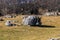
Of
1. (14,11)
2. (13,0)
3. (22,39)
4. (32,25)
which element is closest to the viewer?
(22,39)

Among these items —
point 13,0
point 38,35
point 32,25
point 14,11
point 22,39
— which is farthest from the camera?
point 13,0

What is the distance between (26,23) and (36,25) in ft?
5.13

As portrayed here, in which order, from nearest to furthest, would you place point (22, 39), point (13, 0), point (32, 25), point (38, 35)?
point (22, 39)
point (38, 35)
point (32, 25)
point (13, 0)

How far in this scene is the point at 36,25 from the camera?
35.7 meters

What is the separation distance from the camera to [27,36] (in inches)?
1065

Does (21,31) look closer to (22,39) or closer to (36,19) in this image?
(22,39)

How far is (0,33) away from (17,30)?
269 cm

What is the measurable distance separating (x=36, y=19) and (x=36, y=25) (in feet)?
3.71

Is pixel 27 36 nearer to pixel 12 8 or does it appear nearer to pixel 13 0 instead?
pixel 12 8

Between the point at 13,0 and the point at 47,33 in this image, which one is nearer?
the point at 47,33

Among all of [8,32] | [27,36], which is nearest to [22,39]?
[27,36]

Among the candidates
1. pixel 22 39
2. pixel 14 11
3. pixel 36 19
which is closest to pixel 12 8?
pixel 14 11

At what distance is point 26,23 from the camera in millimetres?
35781

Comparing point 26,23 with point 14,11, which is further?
point 14,11
